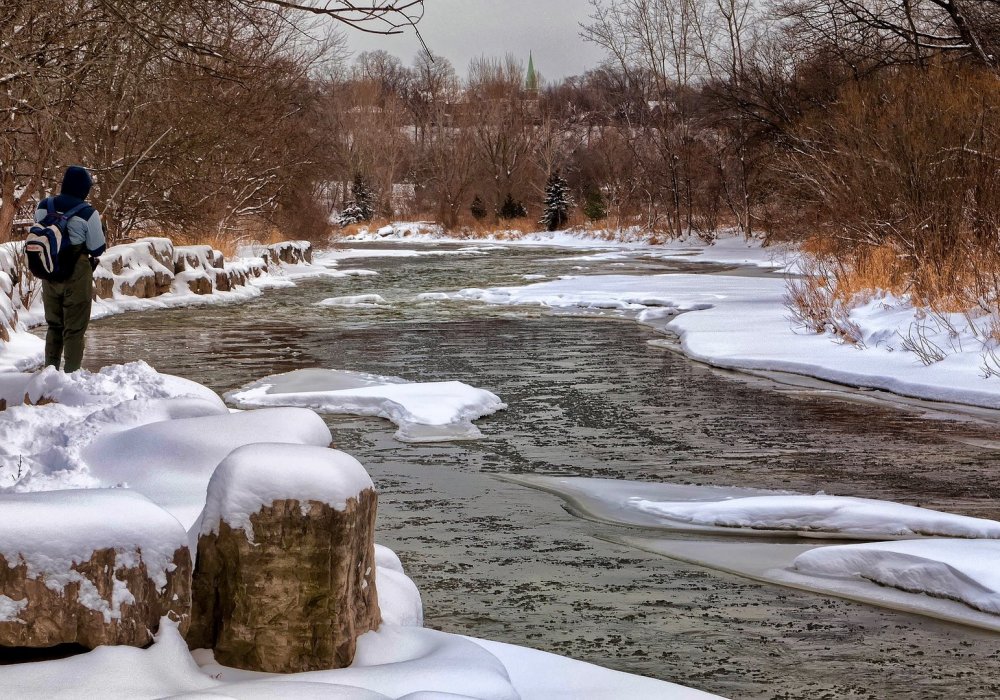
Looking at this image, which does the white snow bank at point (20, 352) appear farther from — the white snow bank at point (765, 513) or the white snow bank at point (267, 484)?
the white snow bank at point (267, 484)

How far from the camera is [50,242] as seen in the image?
8.56 metres

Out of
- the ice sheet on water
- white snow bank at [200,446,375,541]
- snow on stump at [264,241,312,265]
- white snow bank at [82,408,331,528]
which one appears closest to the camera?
white snow bank at [200,446,375,541]

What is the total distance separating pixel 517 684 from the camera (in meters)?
4.09

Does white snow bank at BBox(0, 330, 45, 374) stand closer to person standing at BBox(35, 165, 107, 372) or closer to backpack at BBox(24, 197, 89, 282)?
person standing at BBox(35, 165, 107, 372)

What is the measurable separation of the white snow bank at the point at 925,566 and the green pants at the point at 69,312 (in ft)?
19.3

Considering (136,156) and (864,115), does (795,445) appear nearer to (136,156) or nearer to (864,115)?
(864,115)

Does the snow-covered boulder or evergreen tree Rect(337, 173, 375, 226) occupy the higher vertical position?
evergreen tree Rect(337, 173, 375, 226)

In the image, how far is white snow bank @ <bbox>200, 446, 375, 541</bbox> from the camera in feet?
11.9

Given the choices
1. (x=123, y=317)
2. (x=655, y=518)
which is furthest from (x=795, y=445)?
(x=123, y=317)

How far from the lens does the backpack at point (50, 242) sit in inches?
337

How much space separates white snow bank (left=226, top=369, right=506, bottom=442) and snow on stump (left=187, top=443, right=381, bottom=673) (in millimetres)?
5128

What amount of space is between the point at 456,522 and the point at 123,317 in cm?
1401

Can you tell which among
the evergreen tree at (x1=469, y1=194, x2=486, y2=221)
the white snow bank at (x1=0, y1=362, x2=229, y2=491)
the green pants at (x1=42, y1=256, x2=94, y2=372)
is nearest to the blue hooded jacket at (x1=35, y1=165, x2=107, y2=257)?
the green pants at (x1=42, y1=256, x2=94, y2=372)

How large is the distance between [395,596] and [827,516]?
9.48ft
